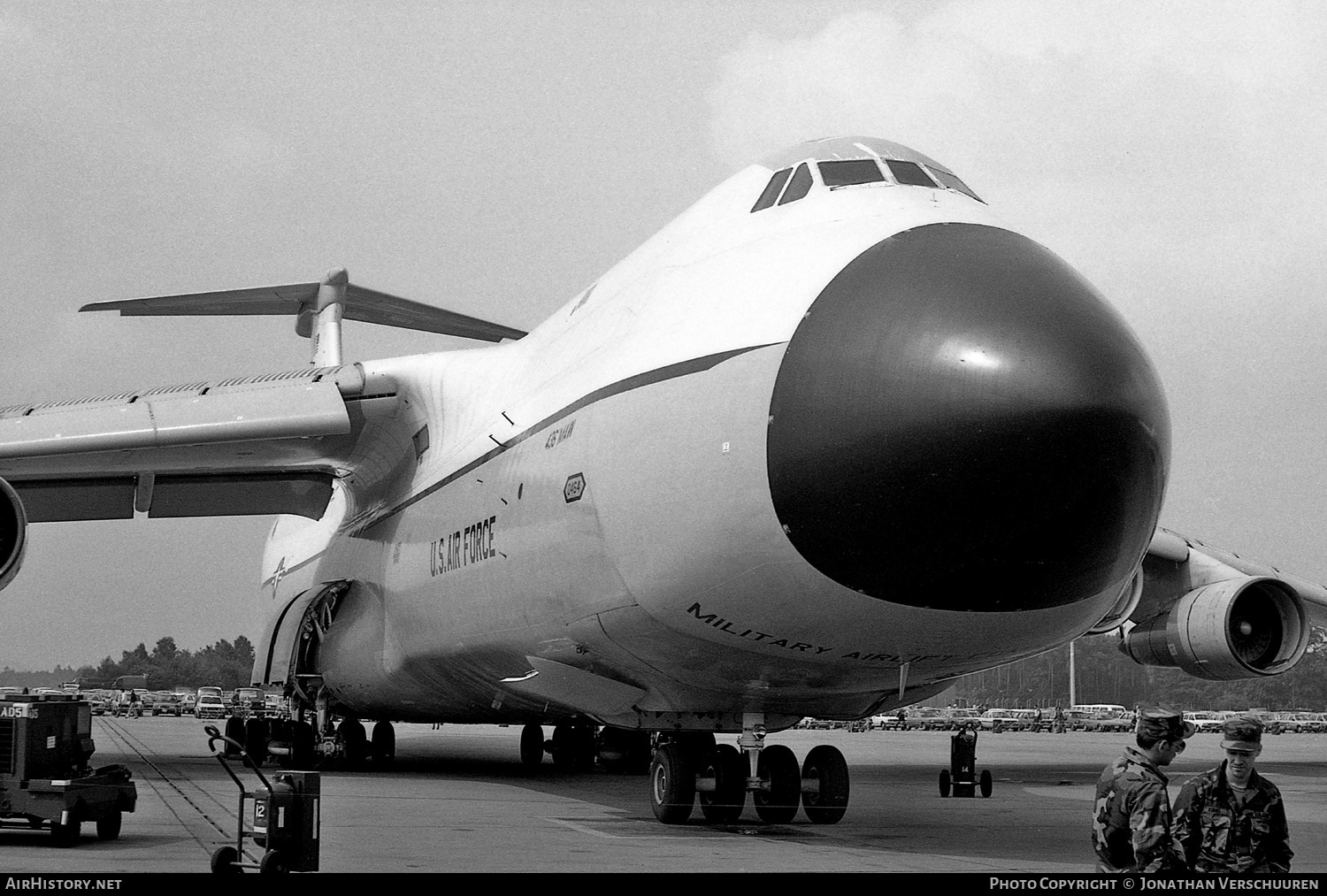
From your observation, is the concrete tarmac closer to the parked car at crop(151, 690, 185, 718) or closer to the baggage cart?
the baggage cart

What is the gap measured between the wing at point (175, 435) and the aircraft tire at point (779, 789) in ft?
19.2

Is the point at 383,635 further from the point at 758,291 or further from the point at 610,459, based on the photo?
the point at 758,291

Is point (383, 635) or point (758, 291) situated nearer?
point (758, 291)

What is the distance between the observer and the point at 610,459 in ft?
27.9

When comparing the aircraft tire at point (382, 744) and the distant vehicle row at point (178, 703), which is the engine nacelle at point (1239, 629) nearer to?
the aircraft tire at point (382, 744)

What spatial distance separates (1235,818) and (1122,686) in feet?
243

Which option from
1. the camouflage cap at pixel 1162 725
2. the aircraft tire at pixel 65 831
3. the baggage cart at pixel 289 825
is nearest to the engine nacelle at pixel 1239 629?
the camouflage cap at pixel 1162 725

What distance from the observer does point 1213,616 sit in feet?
44.1

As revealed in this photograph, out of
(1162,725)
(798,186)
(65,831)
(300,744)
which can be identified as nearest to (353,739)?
(300,744)

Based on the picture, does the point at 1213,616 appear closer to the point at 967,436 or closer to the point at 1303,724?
the point at 967,436

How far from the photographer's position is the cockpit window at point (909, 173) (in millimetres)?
9039
